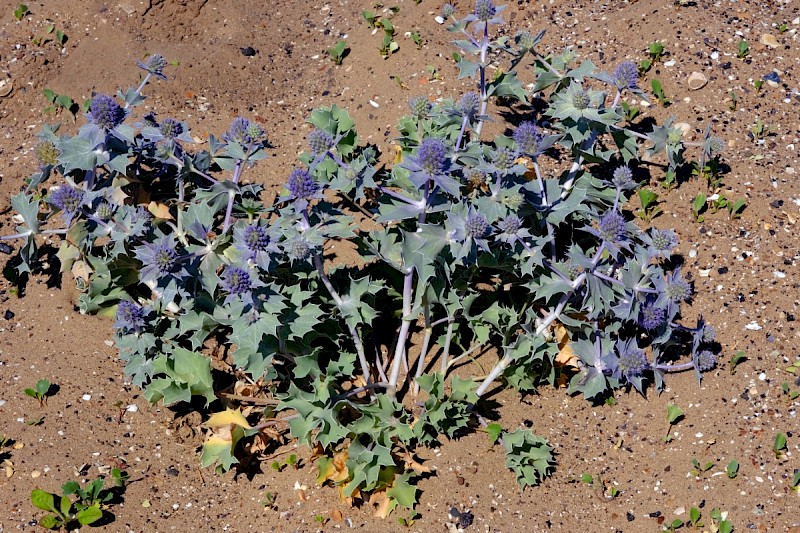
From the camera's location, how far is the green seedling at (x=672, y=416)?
4.61 m

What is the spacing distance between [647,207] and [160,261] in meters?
3.39

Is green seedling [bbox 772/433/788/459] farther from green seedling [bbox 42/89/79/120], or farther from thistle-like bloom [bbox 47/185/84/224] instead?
green seedling [bbox 42/89/79/120]

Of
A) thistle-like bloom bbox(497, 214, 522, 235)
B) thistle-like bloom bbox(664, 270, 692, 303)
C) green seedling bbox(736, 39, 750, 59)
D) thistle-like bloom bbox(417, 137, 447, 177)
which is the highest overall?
thistle-like bloom bbox(417, 137, 447, 177)

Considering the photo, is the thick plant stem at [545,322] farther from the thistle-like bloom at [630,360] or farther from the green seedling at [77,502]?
the green seedling at [77,502]

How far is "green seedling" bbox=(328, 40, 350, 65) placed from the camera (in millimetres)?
6769

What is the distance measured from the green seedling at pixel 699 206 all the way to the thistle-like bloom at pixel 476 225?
2.28m

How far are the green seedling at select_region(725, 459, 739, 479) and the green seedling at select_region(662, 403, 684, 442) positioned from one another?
1.17 feet

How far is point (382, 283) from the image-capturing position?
440 centimetres

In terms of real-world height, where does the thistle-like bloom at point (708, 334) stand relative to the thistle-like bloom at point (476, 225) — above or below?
below

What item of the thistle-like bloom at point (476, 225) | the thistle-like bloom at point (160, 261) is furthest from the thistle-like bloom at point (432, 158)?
the thistle-like bloom at point (160, 261)

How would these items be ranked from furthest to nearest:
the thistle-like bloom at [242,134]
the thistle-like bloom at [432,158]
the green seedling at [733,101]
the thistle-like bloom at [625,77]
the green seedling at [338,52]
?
the green seedling at [338,52]
the green seedling at [733,101]
the thistle-like bloom at [625,77]
the thistle-like bloom at [242,134]
the thistle-like bloom at [432,158]

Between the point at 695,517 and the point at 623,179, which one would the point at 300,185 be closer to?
the point at 623,179

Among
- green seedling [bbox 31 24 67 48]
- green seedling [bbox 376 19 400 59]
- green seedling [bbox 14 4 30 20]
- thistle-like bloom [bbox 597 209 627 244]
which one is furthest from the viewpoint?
green seedling [bbox 14 4 30 20]

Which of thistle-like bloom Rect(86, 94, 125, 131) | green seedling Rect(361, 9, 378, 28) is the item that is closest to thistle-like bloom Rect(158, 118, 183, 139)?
thistle-like bloom Rect(86, 94, 125, 131)
